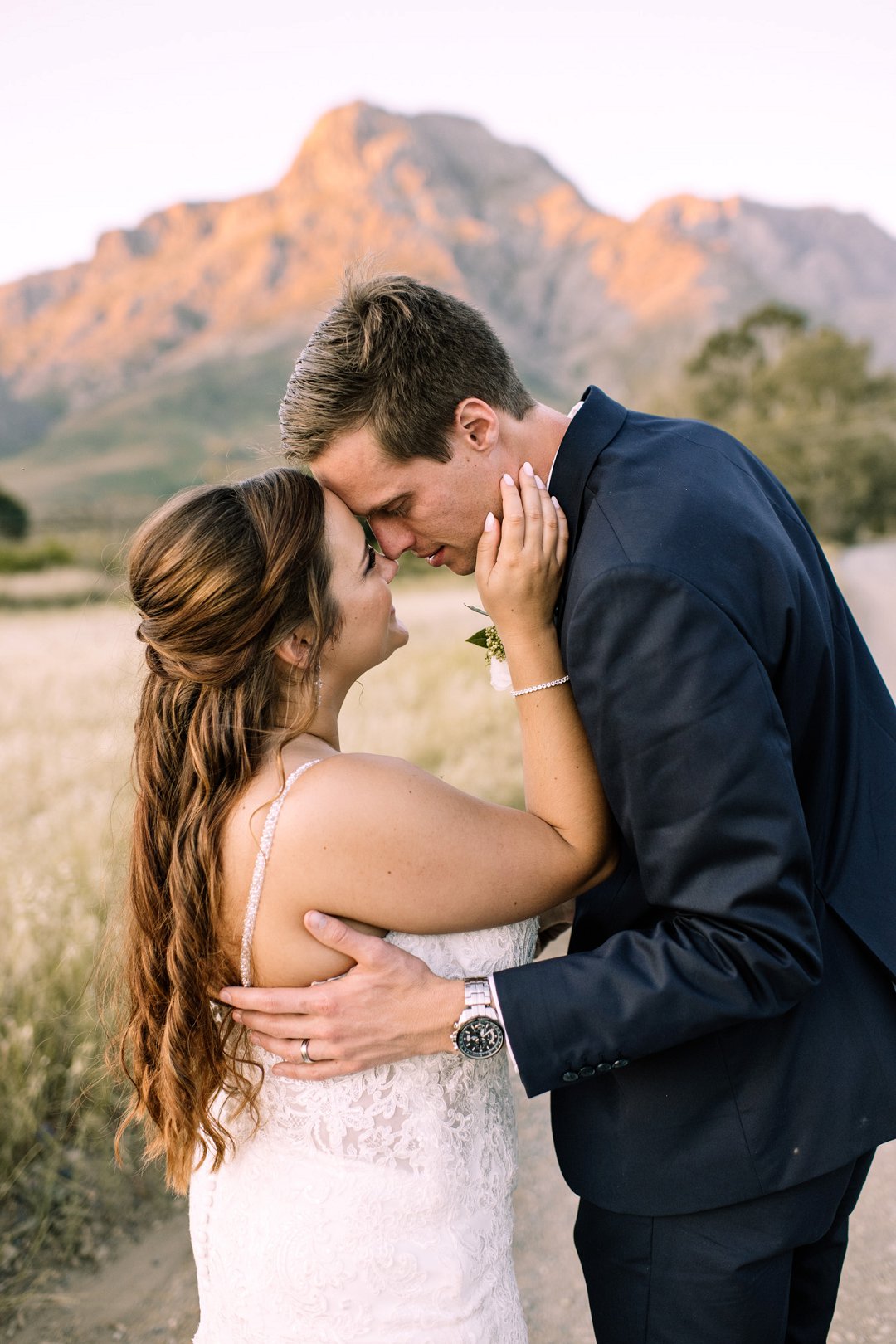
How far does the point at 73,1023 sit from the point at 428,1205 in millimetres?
2505

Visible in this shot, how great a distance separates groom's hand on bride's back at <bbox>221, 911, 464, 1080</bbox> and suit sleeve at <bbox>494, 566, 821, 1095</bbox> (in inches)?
8.2

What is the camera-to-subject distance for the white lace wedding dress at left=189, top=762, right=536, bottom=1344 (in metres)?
2.16

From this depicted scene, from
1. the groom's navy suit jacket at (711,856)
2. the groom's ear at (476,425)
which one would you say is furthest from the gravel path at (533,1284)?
the groom's ear at (476,425)

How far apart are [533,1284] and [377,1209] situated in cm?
186

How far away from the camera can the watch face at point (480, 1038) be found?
6.65ft

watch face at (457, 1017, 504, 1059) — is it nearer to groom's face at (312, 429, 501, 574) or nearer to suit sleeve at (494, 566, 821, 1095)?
suit sleeve at (494, 566, 821, 1095)

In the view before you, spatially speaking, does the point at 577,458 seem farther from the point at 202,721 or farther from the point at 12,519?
the point at 12,519

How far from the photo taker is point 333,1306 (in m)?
2.17

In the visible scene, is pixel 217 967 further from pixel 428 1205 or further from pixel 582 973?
pixel 582 973

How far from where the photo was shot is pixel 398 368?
2252 mm

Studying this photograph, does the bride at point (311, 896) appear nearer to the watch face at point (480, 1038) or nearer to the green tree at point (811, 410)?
the watch face at point (480, 1038)

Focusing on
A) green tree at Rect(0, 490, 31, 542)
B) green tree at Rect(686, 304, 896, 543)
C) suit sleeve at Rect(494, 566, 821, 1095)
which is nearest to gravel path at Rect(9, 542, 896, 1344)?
suit sleeve at Rect(494, 566, 821, 1095)

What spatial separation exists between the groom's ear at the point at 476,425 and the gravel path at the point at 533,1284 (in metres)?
2.92

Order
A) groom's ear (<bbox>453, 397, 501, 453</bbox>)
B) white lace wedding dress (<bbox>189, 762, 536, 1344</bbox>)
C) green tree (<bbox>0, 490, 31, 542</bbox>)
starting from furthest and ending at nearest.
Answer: green tree (<bbox>0, 490, 31, 542</bbox>), groom's ear (<bbox>453, 397, 501, 453</bbox>), white lace wedding dress (<bbox>189, 762, 536, 1344</bbox>)
